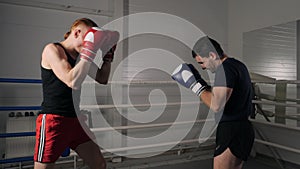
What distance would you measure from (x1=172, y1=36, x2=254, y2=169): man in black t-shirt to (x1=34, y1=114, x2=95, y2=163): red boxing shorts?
3.01 ft

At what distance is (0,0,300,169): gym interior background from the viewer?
292 cm

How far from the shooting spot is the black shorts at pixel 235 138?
5.70 ft

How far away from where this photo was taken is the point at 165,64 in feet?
13.1

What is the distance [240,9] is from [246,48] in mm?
729

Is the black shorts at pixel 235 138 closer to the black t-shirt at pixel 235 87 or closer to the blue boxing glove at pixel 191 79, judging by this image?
the black t-shirt at pixel 235 87

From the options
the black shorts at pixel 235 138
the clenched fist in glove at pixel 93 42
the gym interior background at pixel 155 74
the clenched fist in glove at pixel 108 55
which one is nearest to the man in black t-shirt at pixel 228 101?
the black shorts at pixel 235 138

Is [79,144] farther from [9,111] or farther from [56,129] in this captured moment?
[9,111]

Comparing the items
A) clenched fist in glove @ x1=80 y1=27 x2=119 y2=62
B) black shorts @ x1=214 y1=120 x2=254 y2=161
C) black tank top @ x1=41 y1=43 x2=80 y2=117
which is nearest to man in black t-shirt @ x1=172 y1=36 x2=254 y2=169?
black shorts @ x1=214 y1=120 x2=254 y2=161

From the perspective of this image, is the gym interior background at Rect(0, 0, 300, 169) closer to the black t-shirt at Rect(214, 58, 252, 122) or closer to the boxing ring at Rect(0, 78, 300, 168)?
the boxing ring at Rect(0, 78, 300, 168)

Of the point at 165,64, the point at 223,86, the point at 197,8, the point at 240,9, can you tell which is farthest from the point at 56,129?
the point at 240,9

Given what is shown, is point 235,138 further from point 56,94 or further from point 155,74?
point 155,74

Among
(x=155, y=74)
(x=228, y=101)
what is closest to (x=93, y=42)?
(x=228, y=101)

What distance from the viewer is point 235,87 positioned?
1714 mm

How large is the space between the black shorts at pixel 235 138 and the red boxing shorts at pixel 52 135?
1012mm
